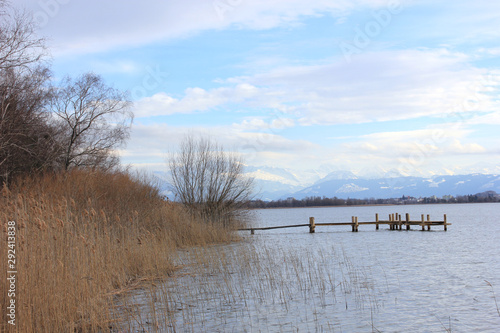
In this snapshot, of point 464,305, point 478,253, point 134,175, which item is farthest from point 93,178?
point 478,253

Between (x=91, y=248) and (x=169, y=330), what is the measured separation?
2079 millimetres

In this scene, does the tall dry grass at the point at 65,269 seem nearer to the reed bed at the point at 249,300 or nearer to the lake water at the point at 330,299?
the reed bed at the point at 249,300

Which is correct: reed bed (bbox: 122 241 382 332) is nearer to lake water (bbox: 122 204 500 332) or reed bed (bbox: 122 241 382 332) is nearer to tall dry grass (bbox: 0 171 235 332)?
lake water (bbox: 122 204 500 332)

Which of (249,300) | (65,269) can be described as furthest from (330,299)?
(65,269)

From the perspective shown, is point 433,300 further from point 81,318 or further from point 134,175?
point 134,175

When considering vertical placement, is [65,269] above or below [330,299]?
above

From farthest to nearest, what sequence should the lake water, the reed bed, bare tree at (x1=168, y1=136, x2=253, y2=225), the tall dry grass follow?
bare tree at (x1=168, y1=136, x2=253, y2=225) → the lake water → the reed bed → the tall dry grass

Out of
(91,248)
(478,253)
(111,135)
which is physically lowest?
(478,253)

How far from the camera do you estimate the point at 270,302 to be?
10188mm

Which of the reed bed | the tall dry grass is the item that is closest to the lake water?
the reed bed

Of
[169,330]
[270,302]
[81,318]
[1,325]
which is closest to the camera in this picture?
[1,325]

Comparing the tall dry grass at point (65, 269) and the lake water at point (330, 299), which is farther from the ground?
the tall dry grass at point (65, 269)

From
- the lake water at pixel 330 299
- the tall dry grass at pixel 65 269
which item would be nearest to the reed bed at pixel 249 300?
the lake water at pixel 330 299

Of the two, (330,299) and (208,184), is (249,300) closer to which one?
(330,299)
